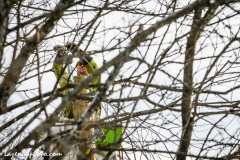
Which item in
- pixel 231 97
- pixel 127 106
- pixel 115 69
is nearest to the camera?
pixel 115 69

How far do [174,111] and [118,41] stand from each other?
0.85 metres

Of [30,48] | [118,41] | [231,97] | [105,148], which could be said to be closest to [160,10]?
[118,41]

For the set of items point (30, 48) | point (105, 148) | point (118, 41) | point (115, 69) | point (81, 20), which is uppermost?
point (81, 20)

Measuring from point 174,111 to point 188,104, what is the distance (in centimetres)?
15

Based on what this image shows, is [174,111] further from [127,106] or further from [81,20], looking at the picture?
[81,20]

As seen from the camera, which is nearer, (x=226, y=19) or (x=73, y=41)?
(x=226, y=19)

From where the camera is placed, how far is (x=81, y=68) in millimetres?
6215

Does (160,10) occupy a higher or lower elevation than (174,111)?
higher

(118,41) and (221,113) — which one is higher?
(118,41)

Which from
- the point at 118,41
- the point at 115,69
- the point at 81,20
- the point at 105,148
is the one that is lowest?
the point at 105,148

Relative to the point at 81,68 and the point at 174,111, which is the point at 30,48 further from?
the point at 81,68

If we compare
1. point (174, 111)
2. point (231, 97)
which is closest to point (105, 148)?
point (174, 111)

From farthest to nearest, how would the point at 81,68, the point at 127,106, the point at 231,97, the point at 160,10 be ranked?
the point at 81,68 < the point at 160,10 < the point at 231,97 < the point at 127,106

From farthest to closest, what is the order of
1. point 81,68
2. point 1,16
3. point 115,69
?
point 81,68, point 1,16, point 115,69
